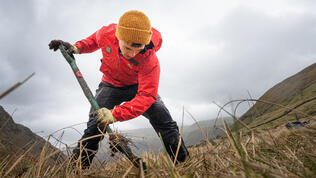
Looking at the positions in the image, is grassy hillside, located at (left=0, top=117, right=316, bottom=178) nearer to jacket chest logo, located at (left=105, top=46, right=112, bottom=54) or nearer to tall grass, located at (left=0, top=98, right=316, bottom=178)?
tall grass, located at (left=0, top=98, right=316, bottom=178)

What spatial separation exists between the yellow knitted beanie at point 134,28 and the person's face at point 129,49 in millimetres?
82

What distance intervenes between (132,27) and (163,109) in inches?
65.1

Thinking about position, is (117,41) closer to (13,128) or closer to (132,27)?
(132,27)

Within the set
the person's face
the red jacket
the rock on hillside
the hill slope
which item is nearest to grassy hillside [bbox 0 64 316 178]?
the hill slope

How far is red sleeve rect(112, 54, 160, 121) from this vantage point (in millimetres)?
3100

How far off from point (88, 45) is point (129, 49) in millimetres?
1323

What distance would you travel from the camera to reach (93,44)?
432 centimetres

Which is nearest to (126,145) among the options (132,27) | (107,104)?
(107,104)

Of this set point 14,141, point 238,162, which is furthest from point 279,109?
point 14,141

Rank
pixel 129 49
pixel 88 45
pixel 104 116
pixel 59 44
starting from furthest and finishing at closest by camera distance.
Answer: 1. pixel 88 45
2. pixel 59 44
3. pixel 129 49
4. pixel 104 116

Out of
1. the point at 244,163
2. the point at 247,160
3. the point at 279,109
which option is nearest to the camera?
the point at 244,163

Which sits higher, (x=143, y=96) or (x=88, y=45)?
(x=88, y=45)

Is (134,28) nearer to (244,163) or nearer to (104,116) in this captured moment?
(104,116)

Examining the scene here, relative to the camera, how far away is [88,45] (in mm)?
4234
